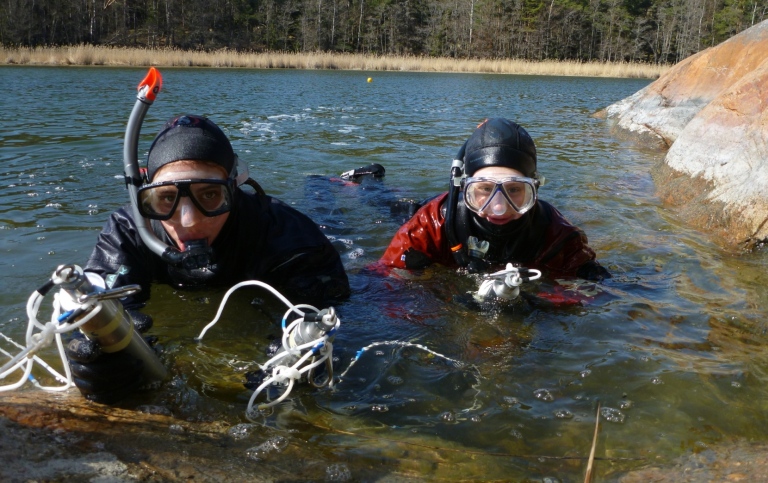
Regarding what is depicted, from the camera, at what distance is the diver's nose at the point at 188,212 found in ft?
9.36

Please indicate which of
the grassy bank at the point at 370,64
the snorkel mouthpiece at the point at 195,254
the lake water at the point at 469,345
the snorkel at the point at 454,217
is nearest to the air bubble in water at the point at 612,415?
the lake water at the point at 469,345

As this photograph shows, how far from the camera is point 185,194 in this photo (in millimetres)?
2834

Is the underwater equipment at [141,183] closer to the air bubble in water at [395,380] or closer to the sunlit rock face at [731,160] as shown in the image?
the air bubble in water at [395,380]

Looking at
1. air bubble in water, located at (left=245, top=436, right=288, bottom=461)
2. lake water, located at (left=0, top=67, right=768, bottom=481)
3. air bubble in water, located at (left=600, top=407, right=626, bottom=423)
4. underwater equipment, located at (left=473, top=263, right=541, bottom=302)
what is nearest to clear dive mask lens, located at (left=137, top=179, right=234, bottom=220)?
lake water, located at (left=0, top=67, right=768, bottom=481)

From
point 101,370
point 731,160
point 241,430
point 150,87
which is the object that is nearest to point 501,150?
point 150,87

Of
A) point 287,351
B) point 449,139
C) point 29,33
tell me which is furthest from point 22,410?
point 29,33

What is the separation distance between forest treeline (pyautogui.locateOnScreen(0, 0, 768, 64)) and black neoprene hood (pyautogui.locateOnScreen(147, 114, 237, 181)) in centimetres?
4935

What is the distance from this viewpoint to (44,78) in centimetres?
2284

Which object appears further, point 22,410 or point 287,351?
point 287,351

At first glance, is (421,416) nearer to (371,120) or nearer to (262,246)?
(262,246)

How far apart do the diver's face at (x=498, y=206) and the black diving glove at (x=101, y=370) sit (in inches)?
84.4

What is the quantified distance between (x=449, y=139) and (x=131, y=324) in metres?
9.75

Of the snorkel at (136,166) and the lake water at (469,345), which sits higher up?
the snorkel at (136,166)

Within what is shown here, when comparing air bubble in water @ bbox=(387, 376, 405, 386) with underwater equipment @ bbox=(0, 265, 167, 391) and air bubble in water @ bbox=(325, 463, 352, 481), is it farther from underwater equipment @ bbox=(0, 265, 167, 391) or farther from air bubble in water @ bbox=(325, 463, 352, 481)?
underwater equipment @ bbox=(0, 265, 167, 391)
